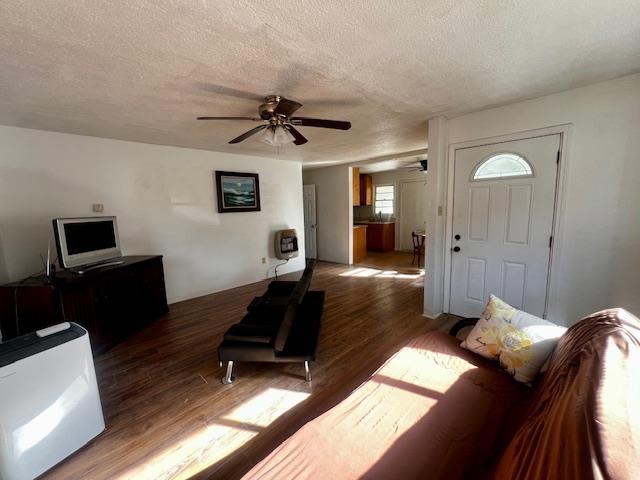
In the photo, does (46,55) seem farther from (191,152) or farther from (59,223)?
(191,152)

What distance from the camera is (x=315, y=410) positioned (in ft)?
5.63

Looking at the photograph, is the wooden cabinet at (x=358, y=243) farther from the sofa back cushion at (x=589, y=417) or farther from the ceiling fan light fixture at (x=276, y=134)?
the sofa back cushion at (x=589, y=417)

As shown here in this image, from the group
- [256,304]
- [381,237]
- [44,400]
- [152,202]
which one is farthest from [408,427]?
[381,237]

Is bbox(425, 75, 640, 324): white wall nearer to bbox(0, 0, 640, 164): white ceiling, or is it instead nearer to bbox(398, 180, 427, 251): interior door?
bbox(0, 0, 640, 164): white ceiling

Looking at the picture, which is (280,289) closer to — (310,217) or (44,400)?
(44,400)

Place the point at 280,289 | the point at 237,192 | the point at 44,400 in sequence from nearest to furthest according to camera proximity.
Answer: the point at 44,400 → the point at 280,289 → the point at 237,192

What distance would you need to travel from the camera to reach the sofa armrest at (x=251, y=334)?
2057 mm

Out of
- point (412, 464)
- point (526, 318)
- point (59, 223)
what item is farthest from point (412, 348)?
point (59, 223)

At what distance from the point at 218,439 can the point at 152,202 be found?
124 inches

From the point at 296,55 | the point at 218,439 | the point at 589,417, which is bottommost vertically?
the point at 218,439

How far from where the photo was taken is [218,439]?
164 centimetres

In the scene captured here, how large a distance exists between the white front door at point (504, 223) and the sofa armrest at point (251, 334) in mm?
2334

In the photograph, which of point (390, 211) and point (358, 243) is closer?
point (358, 243)

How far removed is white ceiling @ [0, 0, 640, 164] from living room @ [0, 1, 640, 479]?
0.02 metres
